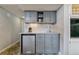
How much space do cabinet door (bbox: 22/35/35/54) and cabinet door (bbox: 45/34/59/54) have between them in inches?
22.9

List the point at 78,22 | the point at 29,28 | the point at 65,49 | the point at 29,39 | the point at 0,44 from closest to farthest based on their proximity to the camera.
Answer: the point at 78,22, the point at 65,49, the point at 29,39, the point at 0,44, the point at 29,28

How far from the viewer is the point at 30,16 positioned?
6602 mm

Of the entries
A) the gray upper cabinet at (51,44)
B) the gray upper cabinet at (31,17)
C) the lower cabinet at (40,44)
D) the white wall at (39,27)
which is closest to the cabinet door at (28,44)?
the lower cabinet at (40,44)

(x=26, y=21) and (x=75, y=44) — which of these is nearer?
(x=75, y=44)

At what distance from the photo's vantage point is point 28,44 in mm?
5852

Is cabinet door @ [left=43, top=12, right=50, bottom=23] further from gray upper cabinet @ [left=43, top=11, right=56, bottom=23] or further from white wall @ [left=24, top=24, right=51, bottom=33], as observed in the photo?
white wall @ [left=24, top=24, right=51, bottom=33]

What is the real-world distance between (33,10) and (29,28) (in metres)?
0.88

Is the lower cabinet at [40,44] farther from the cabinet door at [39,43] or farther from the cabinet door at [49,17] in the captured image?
the cabinet door at [49,17]

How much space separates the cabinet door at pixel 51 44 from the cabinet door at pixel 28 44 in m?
0.58

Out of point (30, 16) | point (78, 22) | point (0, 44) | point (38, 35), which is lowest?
point (0, 44)

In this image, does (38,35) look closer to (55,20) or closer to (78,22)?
(55,20)

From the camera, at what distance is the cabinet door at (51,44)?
590 centimetres
